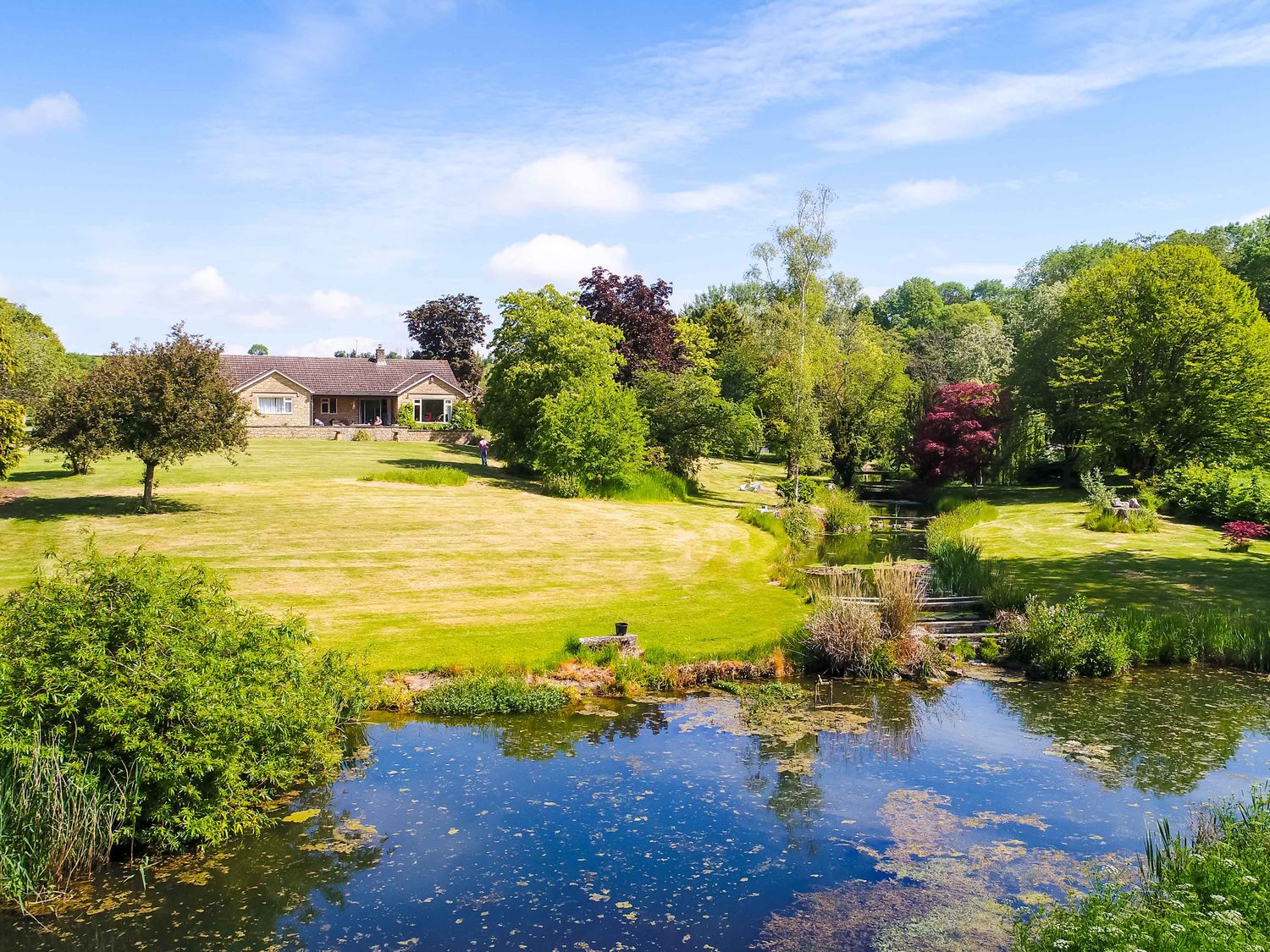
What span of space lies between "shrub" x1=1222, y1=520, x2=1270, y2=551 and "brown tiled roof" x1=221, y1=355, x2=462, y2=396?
223ft

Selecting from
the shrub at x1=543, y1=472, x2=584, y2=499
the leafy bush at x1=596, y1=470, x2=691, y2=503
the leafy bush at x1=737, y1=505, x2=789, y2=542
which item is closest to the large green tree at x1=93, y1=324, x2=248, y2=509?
the shrub at x1=543, y1=472, x2=584, y2=499

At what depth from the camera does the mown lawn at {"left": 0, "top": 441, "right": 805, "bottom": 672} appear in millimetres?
24125

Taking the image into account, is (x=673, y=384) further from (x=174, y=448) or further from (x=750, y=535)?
(x=174, y=448)

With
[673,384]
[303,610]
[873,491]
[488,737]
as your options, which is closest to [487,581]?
[303,610]

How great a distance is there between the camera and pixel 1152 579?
30.3 m

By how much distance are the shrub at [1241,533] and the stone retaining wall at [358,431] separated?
54957mm

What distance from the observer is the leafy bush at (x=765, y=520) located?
44.7m

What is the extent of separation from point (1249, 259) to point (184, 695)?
92.7 m

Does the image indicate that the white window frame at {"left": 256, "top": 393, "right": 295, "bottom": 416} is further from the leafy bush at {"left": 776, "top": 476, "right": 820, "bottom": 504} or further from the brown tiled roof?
the leafy bush at {"left": 776, "top": 476, "right": 820, "bottom": 504}

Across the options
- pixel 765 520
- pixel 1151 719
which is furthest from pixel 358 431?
pixel 1151 719

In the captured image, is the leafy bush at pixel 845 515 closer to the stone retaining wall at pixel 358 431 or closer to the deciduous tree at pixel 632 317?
the deciduous tree at pixel 632 317

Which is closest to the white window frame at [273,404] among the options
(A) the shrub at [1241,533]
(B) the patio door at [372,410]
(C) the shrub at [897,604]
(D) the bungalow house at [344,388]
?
(D) the bungalow house at [344,388]

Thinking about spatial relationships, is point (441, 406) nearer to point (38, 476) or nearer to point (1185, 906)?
point (38, 476)

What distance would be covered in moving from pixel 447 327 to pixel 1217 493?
3261 inches
